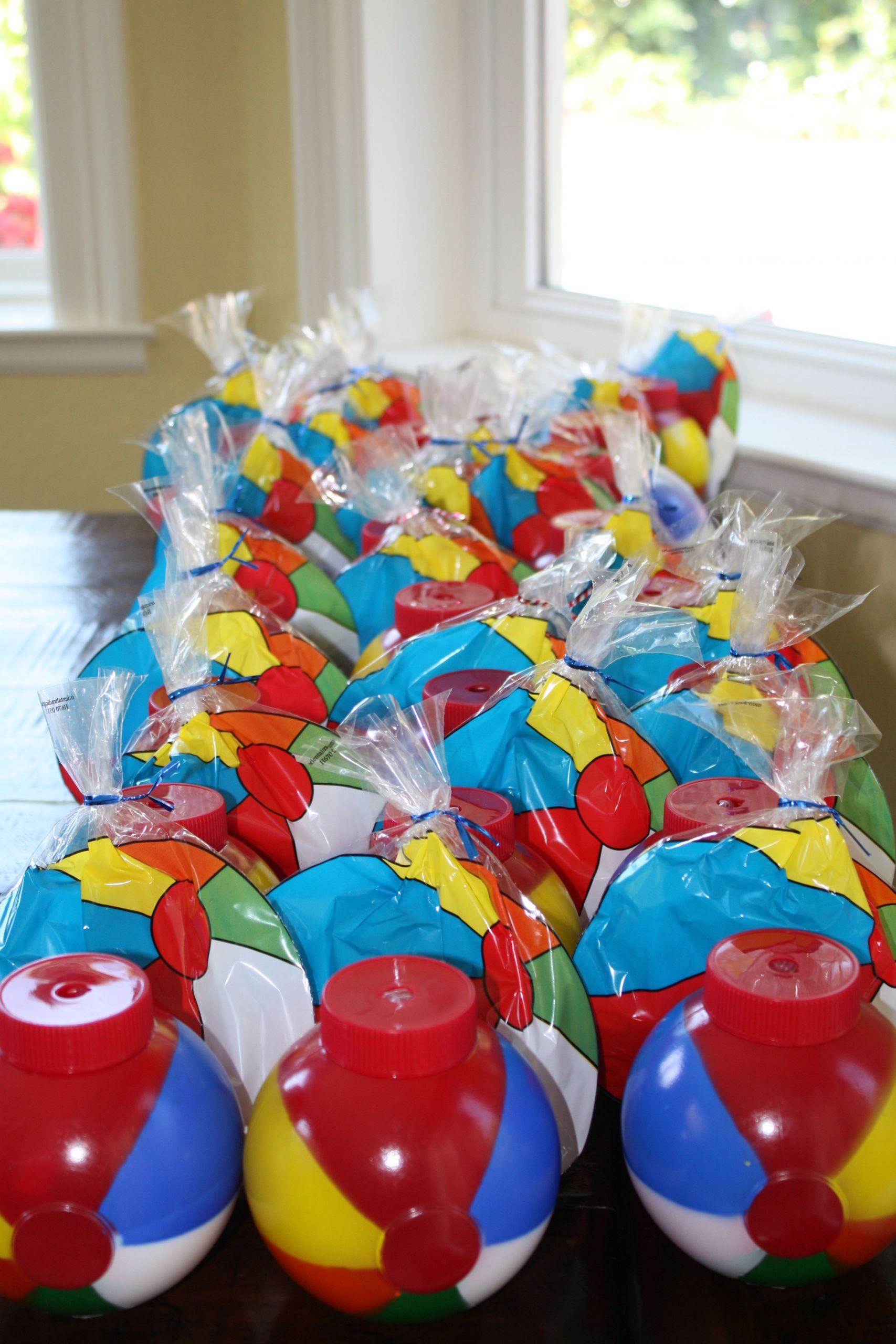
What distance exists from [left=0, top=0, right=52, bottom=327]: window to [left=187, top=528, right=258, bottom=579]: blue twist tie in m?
1.97

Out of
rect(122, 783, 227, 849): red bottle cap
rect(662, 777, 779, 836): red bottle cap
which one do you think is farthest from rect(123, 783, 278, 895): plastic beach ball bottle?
rect(662, 777, 779, 836): red bottle cap

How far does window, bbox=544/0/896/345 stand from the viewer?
1658mm

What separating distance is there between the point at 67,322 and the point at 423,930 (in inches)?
99.4

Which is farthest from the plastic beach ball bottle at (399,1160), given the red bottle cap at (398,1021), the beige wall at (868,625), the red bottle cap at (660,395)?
the red bottle cap at (660,395)

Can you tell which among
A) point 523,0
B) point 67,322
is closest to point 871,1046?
point 523,0

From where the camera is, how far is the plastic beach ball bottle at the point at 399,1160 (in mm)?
458

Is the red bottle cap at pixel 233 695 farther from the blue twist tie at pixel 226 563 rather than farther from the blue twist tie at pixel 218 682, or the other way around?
the blue twist tie at pixel 226 563

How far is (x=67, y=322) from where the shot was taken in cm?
281

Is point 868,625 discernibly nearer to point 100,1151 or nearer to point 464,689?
point 464,689

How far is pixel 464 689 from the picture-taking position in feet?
2.62

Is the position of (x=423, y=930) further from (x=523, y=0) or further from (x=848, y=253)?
(x=523, y=0)

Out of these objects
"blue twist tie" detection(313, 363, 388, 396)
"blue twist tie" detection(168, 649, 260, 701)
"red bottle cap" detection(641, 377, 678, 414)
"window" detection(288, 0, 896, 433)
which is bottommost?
"blue twist tie" detection(168, 649, 260, 701)

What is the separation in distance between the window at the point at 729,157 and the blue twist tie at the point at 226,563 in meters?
0.84

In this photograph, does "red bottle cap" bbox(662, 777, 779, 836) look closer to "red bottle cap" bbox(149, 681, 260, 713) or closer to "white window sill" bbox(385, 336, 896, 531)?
"red bottle cap" bbox(149, 681, 260, 713)
